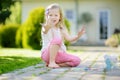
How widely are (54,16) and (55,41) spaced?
0.47 metres

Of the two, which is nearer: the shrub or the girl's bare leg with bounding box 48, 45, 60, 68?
the girl's bare leg with bounding box 48, 45, 60, 68

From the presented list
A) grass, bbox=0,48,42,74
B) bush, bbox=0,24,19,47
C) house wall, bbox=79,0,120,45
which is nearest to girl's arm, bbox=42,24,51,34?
grass, bbox=0,48,42,74

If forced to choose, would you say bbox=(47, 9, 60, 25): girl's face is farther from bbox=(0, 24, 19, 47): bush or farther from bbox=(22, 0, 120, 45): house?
bbox=(22, 0, 120, 45): house

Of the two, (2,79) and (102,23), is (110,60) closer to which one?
(2,79)

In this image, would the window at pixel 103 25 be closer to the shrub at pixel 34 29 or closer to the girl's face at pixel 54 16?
the shrub at pixel 34 29

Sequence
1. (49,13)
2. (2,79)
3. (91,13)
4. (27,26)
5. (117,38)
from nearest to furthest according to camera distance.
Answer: (2,79)
(49,13)
(27,26)
(117,38)
(91,13)

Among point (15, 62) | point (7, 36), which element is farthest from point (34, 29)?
point (15, 62)

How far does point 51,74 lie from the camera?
20.1 feet

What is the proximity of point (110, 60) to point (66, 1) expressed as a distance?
795 inches

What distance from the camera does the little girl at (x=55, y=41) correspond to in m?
7.29

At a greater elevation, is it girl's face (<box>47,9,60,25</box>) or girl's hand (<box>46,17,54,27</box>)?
girl's face (<box>47,9,60,25</box>)

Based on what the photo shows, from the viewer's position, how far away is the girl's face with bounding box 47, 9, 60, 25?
7402 mm

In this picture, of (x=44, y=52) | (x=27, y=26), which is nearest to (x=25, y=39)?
(x=27, y=26)

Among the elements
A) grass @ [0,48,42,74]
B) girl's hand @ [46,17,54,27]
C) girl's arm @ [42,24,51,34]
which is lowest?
grass @ [0,48,42,74]
